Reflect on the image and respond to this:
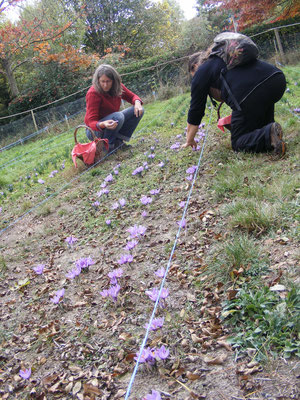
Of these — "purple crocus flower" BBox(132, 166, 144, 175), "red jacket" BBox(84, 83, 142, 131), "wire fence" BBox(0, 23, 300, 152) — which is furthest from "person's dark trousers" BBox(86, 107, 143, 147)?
"wire fence" BBox(0, 23, 300, 152)

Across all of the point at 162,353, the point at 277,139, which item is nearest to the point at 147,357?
the point at 162,353

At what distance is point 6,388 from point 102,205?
2.18 m

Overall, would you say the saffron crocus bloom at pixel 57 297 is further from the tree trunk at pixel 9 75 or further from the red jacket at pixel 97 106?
the tree trunk at pixel 9 75

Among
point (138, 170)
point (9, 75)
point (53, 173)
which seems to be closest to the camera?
point (138, 170)

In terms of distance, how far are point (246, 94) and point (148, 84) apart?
473 inches

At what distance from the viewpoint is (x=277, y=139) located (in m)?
2.96

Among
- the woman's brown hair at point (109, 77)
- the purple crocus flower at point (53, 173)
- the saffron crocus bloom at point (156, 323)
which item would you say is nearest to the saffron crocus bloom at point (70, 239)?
the saffron crocus bloom at point (156, 323)

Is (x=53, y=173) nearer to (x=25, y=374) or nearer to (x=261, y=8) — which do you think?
(x=25, y=374)

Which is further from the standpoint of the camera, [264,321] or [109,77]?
[109,77]

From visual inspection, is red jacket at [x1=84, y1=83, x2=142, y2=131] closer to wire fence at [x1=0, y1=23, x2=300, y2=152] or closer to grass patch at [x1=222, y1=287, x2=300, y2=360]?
grass patch at [x1=222, y1=287, x2=300, y2=360]

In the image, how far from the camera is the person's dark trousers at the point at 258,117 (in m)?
3.02

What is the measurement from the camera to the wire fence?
12.7 m

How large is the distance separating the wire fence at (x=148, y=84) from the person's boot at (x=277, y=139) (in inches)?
400

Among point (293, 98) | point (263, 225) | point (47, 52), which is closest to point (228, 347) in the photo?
point (263, 225)
